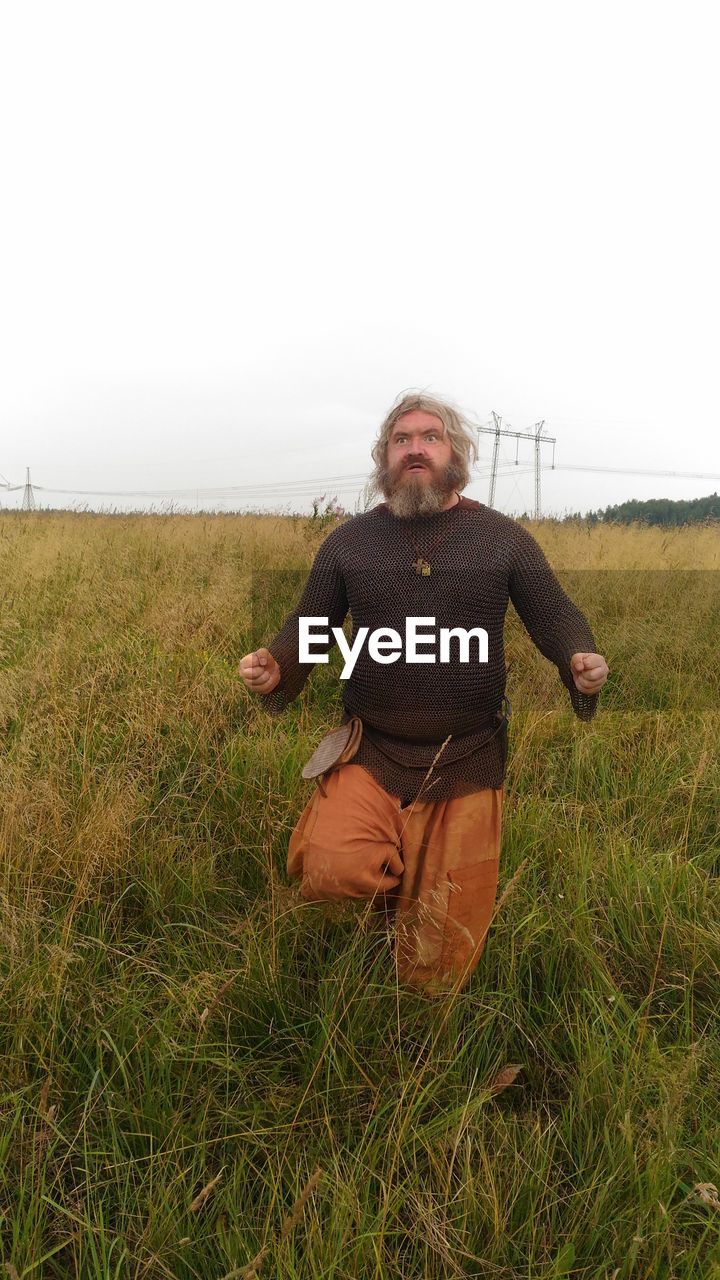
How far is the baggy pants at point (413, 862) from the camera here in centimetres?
171

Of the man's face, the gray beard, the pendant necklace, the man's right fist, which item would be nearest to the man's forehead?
the man's face

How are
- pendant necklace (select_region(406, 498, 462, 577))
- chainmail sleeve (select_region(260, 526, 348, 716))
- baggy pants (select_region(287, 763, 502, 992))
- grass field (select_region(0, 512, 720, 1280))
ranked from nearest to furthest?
grass field (select_region(0, 512, 720, 1280)) < baggy pants (select_region(287, 763, 502, 992)) < pendant necklace (select_region(406, 498, 462, 577)) < chainmail sleeve (select_region(260, 526, 348, 716))

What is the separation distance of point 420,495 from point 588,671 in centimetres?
76

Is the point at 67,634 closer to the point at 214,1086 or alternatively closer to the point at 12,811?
the point at 12,811

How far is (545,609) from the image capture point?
2096 mm

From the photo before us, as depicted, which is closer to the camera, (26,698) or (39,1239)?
(39,1239)

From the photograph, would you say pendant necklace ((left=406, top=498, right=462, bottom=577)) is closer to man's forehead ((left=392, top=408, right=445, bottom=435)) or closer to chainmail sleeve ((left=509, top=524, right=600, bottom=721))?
chainmail sleeve ((left=509, top=524, right=600, bottom=721))

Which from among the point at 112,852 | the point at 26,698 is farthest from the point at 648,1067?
the point at 26,698

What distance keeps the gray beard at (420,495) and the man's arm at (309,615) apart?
0.26 m

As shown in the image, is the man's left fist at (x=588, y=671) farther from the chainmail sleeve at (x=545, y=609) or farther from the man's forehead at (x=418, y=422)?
the man's forehead at (x=418, y=422)

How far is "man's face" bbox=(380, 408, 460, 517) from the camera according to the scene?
211 centimetres

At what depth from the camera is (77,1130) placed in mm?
1315

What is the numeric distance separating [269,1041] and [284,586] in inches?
141

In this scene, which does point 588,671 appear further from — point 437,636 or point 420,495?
point 420,495
